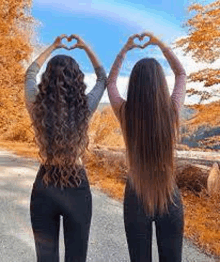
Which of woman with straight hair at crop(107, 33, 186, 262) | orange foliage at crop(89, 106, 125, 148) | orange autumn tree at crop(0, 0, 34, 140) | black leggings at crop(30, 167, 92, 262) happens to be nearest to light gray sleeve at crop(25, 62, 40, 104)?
black leggings at crop(30, 167, 92, 262)

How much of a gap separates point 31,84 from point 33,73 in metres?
0.10

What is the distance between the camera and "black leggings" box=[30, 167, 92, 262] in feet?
7.11

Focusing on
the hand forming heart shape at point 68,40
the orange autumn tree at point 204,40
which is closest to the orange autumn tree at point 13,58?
the orange autumn tree at point 204,40

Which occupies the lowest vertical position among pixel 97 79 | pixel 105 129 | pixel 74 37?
pixel 105 129

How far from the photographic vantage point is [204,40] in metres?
7.60

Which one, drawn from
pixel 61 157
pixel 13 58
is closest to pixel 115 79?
pixel 61 157

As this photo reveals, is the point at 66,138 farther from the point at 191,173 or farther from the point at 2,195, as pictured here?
the point at 191,173

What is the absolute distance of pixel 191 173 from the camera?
29.1ft

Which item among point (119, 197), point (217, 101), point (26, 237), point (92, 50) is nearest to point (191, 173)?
point (217, 101)

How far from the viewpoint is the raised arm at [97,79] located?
2.35m

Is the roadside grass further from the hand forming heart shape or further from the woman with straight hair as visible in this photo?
the hand forming heart shape

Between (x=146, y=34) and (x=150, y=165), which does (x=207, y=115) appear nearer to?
(x=146, y=34)

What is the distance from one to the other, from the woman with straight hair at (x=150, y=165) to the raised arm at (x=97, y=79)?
0.21 metres

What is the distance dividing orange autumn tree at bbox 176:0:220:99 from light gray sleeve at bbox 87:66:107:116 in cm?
553
